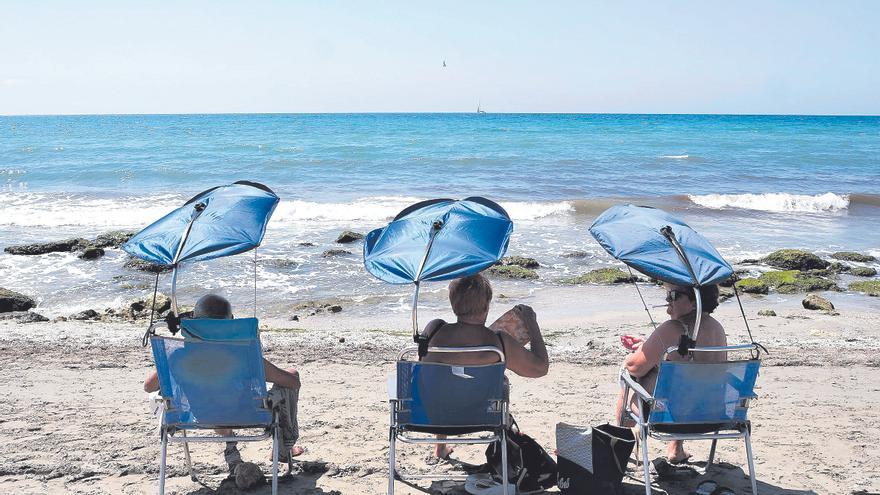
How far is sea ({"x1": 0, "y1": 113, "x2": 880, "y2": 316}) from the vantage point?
1308 centimetres

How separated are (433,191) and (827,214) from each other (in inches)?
484

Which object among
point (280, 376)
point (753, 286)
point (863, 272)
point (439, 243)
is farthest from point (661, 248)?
point (863, 272)

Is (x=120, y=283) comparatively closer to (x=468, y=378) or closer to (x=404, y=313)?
(x=404, y=313)

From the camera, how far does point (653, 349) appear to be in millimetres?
4656

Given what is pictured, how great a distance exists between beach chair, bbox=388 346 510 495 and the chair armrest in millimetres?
Answer: 793

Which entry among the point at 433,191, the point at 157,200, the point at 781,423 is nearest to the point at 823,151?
the point at 433,191

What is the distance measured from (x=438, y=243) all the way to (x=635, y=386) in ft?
4.82

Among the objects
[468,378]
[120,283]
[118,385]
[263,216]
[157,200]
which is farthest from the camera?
[157,200]

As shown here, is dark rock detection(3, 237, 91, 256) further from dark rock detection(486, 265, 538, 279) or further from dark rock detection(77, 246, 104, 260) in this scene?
dark rock detection(486, 265, 538, 279)

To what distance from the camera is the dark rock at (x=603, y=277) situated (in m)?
12.6

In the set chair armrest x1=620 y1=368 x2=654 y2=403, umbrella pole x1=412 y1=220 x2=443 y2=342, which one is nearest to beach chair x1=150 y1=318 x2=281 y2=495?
umbrella pole x1=412 y1=220 x2=443 y2=342

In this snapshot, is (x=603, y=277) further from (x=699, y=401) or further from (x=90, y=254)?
(x=90, y=254)

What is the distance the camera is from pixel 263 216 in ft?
15.6

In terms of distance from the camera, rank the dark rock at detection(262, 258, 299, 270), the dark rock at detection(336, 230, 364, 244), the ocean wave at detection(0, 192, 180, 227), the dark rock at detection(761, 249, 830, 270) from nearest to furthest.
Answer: the dark rock at detection(761, 249, 830, 270)
the dark rock at detection(262, 258, 299, 270)
the dark rock at detection(336, 230, 364, 244)
the ocean wave at detection(0, 192, 180, 227)
